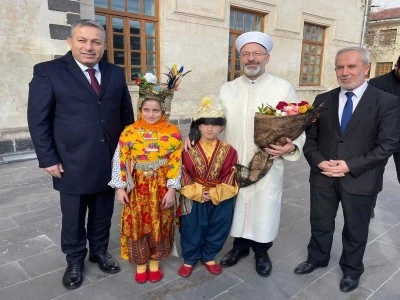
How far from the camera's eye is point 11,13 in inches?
208

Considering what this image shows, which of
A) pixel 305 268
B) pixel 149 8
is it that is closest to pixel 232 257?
pixel 305 268

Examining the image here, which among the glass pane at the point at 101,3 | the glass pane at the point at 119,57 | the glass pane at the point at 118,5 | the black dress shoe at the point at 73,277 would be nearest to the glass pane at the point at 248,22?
the glass pane at the point at 118,5

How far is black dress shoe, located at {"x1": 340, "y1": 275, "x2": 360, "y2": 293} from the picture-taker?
2385mm

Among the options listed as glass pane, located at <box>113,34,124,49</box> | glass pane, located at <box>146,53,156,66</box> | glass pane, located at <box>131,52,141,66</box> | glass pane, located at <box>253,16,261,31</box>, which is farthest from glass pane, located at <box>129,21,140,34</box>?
glass pane, located at <box>253,16,261,31</box>

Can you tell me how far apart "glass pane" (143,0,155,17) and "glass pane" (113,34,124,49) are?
0.82 meters

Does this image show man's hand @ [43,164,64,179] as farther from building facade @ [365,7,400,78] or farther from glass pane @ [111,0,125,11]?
building facade @ [365,7,400,78]

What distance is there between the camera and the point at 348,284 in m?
2.40

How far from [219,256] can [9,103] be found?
4.65 m

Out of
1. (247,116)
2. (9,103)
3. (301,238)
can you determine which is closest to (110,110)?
(247,116)

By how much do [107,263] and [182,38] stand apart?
261 inches

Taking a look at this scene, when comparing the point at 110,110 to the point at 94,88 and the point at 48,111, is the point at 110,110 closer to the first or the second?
the point at 94,88

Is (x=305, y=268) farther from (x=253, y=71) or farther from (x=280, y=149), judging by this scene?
(x=253, y=71)

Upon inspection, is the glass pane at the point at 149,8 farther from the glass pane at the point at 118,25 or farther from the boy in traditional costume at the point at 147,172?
the boy in traditional costume at the point at 147,172

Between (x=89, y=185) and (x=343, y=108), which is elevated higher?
(x=343, y=108)
